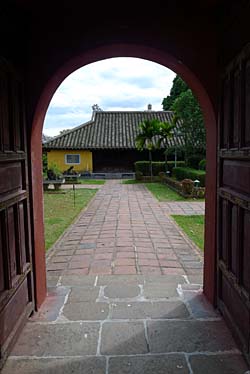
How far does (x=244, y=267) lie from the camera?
2.44m

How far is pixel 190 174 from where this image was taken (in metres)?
14.8

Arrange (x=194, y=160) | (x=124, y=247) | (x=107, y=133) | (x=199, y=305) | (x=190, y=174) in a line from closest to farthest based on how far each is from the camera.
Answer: (x=199, y=305)
(x=124, y=247)
(x=190, y=174)
(x=194, y=160)
(x=107, y=133)

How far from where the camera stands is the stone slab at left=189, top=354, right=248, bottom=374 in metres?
2.27

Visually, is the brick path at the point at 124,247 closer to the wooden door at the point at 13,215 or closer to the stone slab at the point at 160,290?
the stone slab at the point at 160,290

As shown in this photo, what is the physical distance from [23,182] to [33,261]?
0.81m

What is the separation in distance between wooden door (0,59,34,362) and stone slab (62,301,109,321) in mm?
369

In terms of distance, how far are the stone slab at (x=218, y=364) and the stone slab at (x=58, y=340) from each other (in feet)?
→ 2.54

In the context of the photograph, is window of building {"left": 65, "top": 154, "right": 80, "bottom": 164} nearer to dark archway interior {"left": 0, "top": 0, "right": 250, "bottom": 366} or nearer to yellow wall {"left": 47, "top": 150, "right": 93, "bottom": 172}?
yellow wall {"left": 47, "top": 150, "right": 93, "bottom": 172}

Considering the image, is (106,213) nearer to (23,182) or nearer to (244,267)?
(23,182)

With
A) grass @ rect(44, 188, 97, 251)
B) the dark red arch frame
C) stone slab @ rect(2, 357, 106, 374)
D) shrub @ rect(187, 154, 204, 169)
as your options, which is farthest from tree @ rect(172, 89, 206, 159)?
stone slab @ rect(2, 357, 106, 374)

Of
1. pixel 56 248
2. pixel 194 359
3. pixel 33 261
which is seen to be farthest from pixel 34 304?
pixel 56 248

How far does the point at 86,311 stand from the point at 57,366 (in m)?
0.81

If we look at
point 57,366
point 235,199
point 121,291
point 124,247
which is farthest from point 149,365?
point 124,247

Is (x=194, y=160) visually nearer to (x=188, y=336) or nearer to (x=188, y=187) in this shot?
(x=188, y=187)
